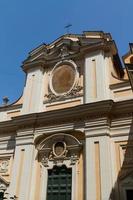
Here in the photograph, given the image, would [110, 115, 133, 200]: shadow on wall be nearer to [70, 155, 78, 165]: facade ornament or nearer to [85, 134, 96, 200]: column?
[85, 134, 96, 200]: column

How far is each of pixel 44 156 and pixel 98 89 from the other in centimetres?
388

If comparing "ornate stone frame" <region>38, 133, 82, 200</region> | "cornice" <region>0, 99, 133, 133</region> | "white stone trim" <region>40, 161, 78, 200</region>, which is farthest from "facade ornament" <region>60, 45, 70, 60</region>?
"white stone trim" <region>40, 161, 78, 200</region>

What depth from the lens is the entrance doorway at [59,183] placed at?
12.1m

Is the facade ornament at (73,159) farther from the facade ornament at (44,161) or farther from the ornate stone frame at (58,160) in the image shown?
the facade ornament at (44,161)

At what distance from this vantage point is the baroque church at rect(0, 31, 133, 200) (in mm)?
11602

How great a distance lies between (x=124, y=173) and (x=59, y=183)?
2.87m

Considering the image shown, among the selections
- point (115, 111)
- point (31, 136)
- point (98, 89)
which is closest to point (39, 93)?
point (31, 136)

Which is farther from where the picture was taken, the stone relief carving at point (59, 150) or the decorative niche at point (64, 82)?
the decorative niche at point (64, 82)

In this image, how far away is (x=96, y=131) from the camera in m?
12.2

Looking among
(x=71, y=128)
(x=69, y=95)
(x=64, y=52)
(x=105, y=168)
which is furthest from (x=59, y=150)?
(x=64, y=52)

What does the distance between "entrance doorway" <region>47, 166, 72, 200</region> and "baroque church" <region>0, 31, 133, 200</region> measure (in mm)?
39

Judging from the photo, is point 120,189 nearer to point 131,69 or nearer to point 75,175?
point 75,175

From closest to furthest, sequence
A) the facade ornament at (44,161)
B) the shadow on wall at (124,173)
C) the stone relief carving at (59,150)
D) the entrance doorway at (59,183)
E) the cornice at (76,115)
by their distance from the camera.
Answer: the shadow on wall at (124,173) → the entrance doorway at (59,183) → the cornice at (76,115) → the stone relief carving at (59,150) → the facade ornament at (44,161)

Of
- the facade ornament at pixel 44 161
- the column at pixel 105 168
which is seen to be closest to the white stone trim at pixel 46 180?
the facade ornament at pixel 44 161
